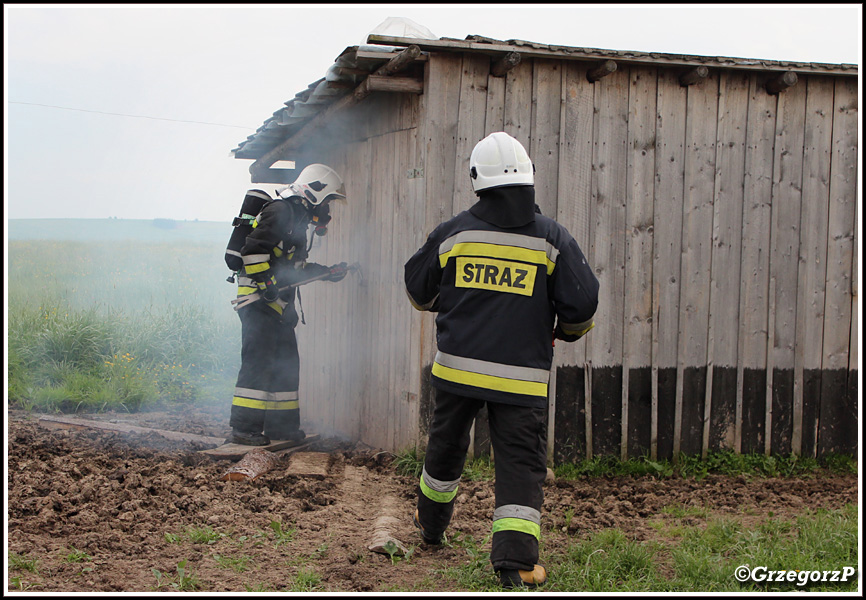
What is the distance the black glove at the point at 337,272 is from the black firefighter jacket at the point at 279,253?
70 mm

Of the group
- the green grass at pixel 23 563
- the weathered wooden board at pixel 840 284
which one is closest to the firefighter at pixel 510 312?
the green grass at pixel 23 563

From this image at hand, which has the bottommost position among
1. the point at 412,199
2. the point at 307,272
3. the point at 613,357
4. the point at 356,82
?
the point at 613,357

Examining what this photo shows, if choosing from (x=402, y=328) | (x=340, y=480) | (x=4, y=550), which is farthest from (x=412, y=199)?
(x=4, y=550)

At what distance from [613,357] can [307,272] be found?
115 inches

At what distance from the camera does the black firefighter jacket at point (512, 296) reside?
3.61 meters

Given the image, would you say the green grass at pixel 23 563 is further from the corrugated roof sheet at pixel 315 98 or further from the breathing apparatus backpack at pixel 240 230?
the corrugated roof sheet at pixel 315 98

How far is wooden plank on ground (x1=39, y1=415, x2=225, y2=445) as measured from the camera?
679cm

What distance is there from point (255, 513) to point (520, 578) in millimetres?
2114

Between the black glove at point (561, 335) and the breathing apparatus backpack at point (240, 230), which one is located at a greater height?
the breathing apparatus backpack at point (240, 230)

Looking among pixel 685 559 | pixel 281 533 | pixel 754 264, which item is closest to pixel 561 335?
pixel 685 559

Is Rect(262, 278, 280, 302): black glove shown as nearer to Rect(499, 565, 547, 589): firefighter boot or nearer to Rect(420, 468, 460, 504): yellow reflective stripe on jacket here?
Rect(420, 468, 460, 504): yellow reflective stripe on jacket

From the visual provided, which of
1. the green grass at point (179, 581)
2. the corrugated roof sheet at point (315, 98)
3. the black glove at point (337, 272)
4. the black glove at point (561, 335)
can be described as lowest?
the green grass at point (179, 581)

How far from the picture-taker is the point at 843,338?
21.9 ft

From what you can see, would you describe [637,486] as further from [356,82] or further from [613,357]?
[356,82]
